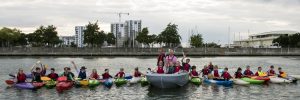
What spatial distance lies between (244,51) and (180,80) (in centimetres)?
11454

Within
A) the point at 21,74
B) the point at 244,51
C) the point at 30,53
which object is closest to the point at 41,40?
the point at 30,53

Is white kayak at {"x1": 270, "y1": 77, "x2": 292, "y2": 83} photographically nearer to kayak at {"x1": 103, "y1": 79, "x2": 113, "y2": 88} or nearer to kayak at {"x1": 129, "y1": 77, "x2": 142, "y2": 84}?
kayak at {"x1": 129, "y1": 77, "x2": 142, "y2": 84}

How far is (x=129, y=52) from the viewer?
13900 cm

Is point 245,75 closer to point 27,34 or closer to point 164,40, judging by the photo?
point 164,40

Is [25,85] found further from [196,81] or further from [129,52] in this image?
[129,52]

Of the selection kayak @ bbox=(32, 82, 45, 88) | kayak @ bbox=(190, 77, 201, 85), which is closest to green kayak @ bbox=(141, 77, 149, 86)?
kayak @ bbox=(190, 77, 201, 85)

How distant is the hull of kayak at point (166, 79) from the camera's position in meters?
36.3

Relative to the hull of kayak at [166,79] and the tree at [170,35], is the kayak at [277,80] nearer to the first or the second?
the hull of kayak at [166,79]

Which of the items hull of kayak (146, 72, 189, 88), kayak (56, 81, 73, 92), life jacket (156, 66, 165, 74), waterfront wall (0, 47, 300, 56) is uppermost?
waterfront wall (0, 47, 300, 56)

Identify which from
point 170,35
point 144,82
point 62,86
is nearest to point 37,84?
point 62,86

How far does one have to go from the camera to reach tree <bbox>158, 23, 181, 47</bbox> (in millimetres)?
158700

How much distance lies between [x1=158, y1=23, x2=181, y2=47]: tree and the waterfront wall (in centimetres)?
1692

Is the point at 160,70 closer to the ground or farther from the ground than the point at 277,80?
farther from the ground

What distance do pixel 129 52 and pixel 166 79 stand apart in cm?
10295
